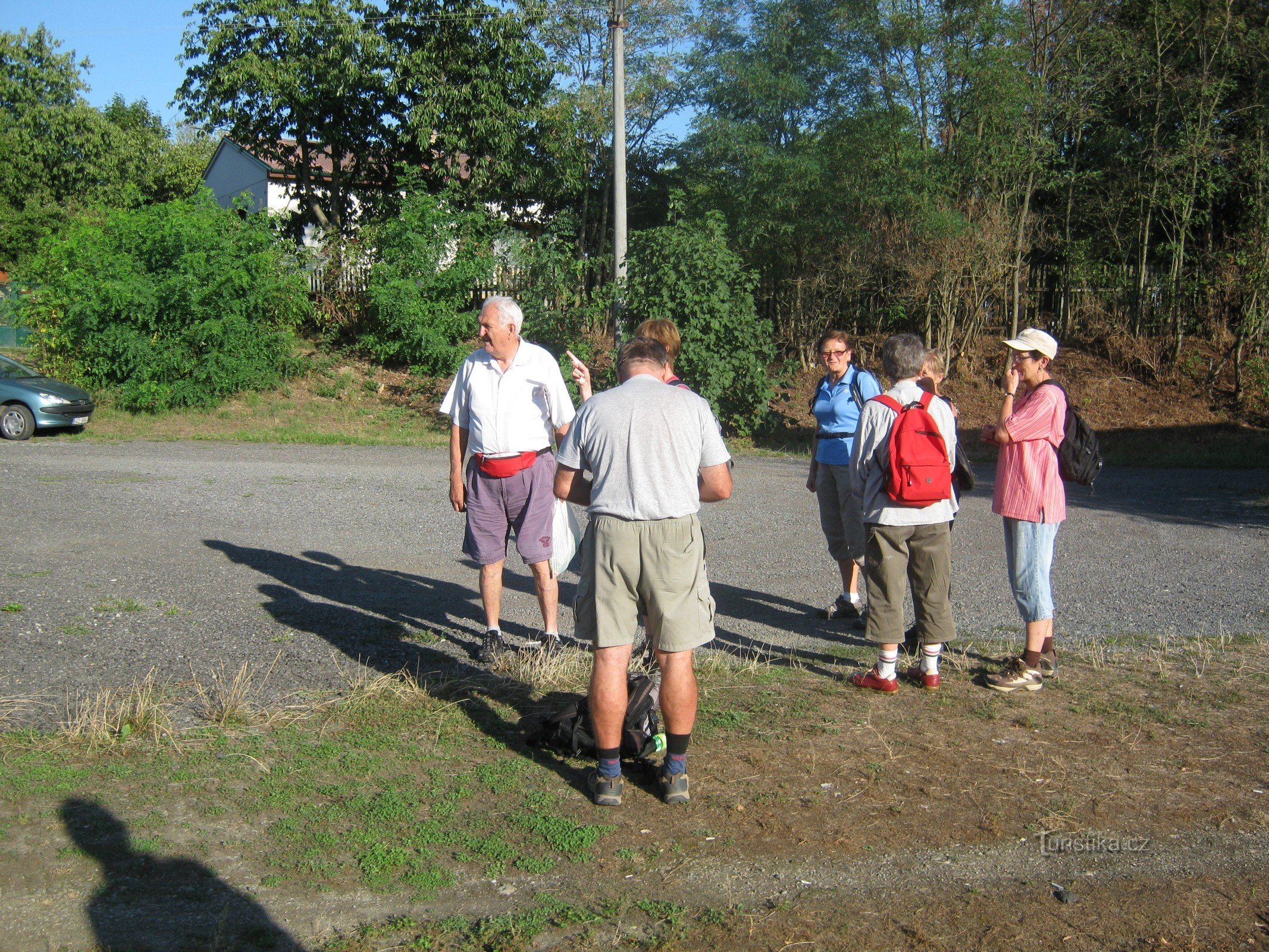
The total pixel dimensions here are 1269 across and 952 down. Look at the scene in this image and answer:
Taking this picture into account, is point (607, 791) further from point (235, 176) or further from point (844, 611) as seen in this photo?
point (235, 176)

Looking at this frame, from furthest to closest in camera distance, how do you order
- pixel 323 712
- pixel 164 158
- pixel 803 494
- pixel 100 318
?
pixel 164 158, pixel 100 318, pixel 803 494, pixel 323 712

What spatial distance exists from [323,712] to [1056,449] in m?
3.87

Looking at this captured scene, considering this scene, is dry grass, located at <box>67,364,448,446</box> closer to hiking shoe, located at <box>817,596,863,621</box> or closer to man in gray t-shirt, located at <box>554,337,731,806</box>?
hiking shoe, located at <box>817,596,863,621</box>

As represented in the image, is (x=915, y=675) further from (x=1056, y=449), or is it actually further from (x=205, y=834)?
(x=205, y=834)

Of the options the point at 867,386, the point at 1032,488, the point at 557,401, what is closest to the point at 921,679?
the point at 1032,488

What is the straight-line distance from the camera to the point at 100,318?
17516mm

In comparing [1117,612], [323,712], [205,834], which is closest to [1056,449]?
[1117,612]

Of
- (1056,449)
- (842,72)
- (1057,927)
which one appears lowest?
(1057,927)

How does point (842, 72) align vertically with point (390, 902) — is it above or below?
above

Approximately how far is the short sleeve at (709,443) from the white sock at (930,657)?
1902 mm

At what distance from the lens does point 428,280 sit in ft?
63.4

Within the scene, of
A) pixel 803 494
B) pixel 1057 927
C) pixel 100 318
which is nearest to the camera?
pixel 1057 927

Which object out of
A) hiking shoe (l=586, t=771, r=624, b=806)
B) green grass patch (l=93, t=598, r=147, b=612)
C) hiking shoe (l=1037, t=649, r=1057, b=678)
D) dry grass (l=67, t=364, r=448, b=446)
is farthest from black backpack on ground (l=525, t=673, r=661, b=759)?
dry grass (l=67, t=364, r=448, b=446)

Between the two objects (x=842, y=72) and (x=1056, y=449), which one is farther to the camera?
(x=842, y=72)
